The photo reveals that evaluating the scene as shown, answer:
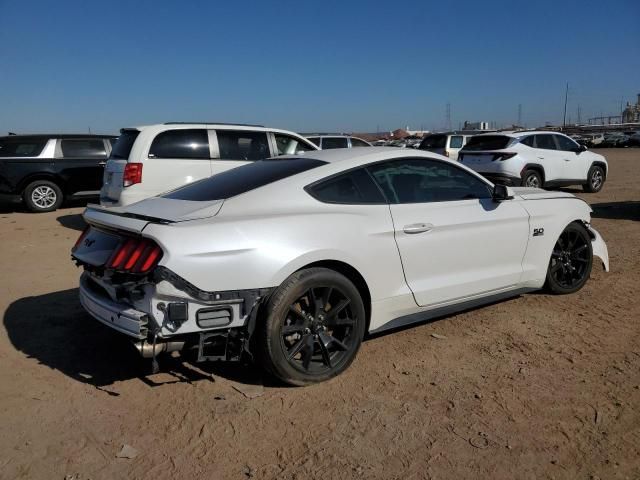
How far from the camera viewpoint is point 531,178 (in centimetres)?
1274

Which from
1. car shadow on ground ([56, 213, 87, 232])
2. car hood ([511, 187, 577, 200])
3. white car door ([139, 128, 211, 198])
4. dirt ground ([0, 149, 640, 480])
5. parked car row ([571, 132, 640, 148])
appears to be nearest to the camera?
dirt ground ([0, 149, 640, 480])

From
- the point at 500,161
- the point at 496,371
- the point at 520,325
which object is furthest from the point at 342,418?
the point at 500,161

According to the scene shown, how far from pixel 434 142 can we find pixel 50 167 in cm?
1096

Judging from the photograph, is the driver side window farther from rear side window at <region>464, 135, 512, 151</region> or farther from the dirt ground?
rear side window at <region>464, 135, 512, 151</region>

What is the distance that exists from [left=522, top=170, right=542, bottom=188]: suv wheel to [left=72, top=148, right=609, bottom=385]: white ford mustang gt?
823 cm

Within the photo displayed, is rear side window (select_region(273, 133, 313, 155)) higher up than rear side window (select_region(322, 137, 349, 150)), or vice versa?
rear side window (select_region(273, 133, 313, 155))

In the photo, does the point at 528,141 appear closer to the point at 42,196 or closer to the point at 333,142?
the point at 333,142

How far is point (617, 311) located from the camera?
4.88m

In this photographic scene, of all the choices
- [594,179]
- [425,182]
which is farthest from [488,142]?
[425,182]

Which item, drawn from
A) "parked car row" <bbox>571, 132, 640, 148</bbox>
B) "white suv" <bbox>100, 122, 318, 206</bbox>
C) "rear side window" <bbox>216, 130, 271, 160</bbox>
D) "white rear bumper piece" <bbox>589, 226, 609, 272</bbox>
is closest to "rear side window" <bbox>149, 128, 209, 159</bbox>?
"white suv" <bbox>100, 122, 318, 206</bbox>

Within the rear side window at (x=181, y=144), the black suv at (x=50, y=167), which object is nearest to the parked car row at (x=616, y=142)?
the black suv at (x=50, y=167)

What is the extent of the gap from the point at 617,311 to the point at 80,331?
15.0ft

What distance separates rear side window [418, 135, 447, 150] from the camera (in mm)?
17078

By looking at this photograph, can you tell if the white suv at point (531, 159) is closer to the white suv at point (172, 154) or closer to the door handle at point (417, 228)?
the white suv at point (172, 154)
